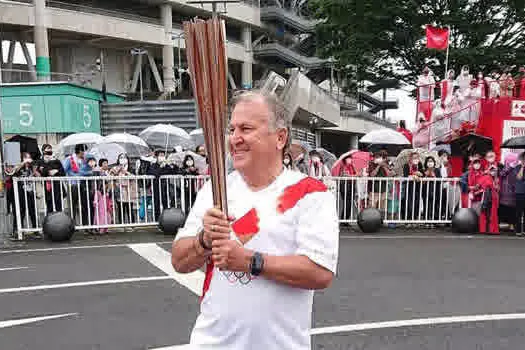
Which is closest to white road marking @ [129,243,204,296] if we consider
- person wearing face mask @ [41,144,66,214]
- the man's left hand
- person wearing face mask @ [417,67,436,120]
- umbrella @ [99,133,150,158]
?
person wearing face mask @ [41,144,66,214]

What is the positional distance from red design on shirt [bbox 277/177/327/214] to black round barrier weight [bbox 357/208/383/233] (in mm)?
7880

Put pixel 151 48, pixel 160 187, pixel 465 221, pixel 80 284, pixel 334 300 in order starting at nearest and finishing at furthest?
pixel 334 300
pixel 80 284
pixel 465 221
pixel 160 187
pixel 151 48

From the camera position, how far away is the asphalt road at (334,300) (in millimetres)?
4137

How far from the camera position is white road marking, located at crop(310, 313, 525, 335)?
4.29 metres

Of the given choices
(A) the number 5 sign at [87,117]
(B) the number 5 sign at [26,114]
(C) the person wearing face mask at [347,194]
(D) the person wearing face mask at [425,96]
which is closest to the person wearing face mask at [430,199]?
(C) the person wearing face mask at [347,194]

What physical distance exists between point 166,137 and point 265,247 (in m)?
12.7

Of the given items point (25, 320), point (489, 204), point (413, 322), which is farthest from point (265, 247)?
point (489, 204)

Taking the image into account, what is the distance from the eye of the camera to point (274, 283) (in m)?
1.74

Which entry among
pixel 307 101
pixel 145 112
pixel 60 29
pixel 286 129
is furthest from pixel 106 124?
pixel 286 129

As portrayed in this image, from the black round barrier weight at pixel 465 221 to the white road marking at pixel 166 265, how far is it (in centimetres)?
537

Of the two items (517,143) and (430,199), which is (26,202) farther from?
(517,143)

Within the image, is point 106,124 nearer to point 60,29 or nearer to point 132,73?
point 60,29

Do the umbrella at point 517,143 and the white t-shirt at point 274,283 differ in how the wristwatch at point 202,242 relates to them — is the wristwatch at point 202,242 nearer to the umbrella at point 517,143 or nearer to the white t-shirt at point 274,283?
the white t-shirt at point 274,283

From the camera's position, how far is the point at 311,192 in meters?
1.80
